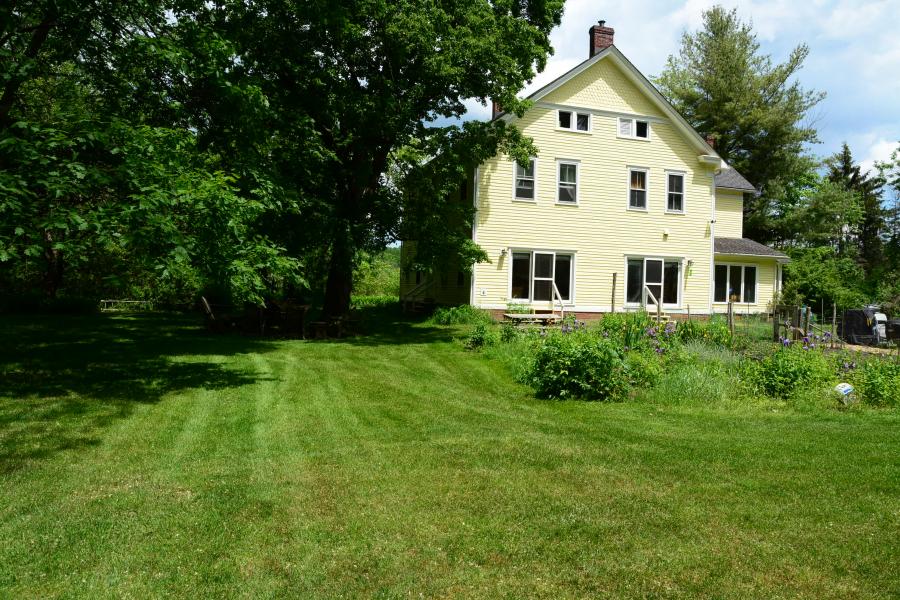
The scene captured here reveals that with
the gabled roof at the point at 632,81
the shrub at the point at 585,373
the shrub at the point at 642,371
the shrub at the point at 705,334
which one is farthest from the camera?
the gabled roof at the point at 632,81

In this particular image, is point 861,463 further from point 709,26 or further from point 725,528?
point 709,26

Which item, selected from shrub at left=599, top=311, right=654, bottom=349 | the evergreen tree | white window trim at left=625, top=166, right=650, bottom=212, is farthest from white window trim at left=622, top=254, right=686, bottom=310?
the evergreen tree

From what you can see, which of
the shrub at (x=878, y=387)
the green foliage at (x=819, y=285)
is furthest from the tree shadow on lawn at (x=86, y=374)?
the green foliage at (x=819, y=285)

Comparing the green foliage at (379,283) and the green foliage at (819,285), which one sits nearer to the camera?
the green foliage at (819,285)

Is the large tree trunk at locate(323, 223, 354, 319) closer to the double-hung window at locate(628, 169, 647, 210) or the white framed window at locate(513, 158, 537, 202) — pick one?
the white framed window at locate(513, 158, 537, 202)

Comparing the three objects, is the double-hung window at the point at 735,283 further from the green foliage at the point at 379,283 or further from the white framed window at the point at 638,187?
the green foliage at the point at 379,283

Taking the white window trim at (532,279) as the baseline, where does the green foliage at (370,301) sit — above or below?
below

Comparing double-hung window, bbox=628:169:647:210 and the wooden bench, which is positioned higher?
double-hung window, bbox=628:169:647:210

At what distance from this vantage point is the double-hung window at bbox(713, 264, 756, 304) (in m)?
25.2

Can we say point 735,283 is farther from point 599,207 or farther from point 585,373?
point 585,373

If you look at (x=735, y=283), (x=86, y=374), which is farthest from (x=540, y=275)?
(x=86, y=374)

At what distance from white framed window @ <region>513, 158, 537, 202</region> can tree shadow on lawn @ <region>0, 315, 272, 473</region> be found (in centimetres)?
1069

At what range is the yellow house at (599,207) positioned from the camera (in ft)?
69.6

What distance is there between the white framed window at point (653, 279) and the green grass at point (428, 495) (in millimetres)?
14709
